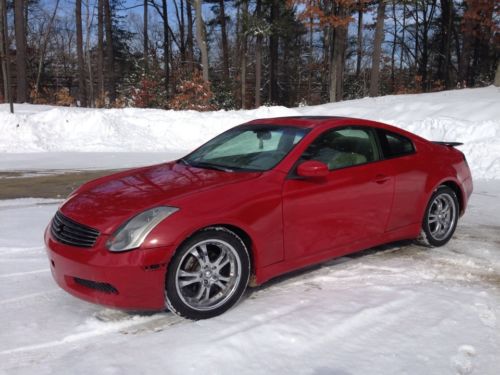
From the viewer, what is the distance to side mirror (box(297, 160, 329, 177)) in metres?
3.94

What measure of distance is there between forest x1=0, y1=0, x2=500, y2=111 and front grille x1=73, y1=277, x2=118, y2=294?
71.3 feet

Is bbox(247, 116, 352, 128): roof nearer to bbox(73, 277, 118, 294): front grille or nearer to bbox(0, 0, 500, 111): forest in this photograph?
bbox(73, 277, 118, 294): front grille

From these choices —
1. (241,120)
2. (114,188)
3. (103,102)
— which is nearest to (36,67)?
(103,102)

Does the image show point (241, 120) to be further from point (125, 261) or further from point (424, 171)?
point (125, 261)

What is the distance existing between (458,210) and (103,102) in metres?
20.4

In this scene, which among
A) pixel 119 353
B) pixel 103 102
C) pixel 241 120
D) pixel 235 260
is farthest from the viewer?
pixel 103 102

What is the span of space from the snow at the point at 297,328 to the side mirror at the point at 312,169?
957 millimetres

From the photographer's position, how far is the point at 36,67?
4250cm

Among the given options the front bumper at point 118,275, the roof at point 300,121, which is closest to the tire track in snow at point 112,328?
the front bumper at point 118,275

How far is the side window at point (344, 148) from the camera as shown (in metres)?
4.32

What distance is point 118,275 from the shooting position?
325cm

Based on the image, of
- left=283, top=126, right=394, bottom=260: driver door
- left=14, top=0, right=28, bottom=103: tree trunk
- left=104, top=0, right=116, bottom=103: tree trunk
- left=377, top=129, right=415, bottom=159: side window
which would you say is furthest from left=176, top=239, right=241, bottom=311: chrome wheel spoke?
left=104, top=0, right=116, bottom=103: tree trunk

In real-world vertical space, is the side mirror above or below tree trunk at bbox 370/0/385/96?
below

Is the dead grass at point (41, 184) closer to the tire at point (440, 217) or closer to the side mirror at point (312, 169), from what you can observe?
the side mirror at point (312, 169)
